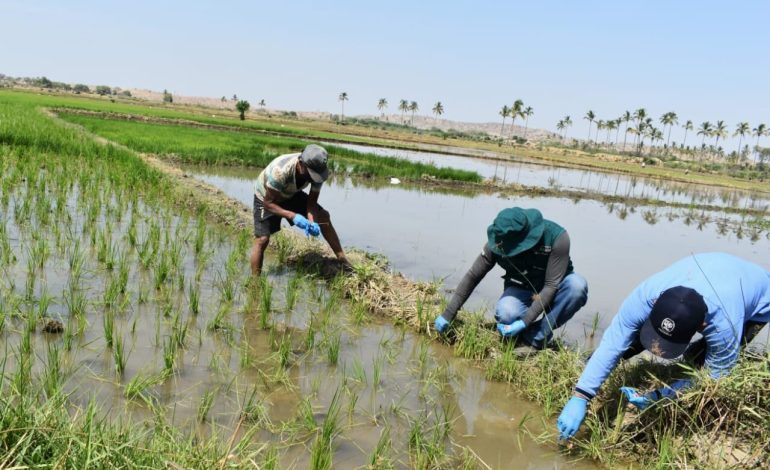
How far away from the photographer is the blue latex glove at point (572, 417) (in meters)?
2.30

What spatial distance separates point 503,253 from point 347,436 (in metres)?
1.44

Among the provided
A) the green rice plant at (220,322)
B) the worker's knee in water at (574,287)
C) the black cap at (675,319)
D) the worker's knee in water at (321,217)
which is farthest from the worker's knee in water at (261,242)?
the black cap at (675,319)

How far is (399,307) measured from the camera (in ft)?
13.0

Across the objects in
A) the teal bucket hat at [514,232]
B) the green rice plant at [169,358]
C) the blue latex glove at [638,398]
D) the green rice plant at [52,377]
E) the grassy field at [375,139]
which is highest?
the grassy field at [375,139]

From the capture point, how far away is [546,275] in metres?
3.28

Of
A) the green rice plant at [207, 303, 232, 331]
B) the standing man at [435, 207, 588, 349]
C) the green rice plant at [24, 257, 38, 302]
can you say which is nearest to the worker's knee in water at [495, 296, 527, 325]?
the standing man at [435, 207, 588, 349]

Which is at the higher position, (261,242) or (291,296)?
(261,242)

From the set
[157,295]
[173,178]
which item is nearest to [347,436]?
[157,295]

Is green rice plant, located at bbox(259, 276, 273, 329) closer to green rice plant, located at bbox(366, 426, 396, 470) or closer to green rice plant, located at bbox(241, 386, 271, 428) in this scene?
green rice plant, located at bbox(241, 386, 271, 428)

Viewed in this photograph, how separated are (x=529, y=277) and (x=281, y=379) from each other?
1.74m

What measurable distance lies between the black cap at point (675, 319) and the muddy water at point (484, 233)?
195cm

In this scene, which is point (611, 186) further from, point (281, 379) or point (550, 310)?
point (281, 379)

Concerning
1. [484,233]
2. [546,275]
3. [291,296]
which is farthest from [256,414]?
[484,233]

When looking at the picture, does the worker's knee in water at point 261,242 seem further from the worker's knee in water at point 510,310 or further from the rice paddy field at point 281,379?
the worker's knee in water at point 510,310
